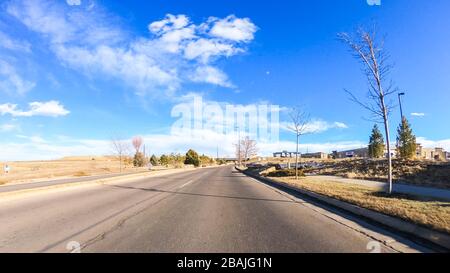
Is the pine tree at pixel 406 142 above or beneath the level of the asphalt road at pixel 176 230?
above

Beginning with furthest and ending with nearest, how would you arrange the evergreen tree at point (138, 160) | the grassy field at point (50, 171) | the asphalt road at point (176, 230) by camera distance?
1. the evergreen tree at point (138, 160)
2. the grassy field at point (50, 171)
3. the asphalt road at point (176, 230)

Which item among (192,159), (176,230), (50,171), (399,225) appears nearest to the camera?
(176,230)

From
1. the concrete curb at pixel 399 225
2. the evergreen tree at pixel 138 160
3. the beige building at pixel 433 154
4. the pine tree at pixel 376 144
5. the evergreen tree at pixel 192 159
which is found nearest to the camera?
the concrete curb at pixel 399 225

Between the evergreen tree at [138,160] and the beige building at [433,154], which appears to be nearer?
the beige building at [433,154]

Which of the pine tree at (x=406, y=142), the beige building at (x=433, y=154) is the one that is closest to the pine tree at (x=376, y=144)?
the beige building at (x=433, y=154)

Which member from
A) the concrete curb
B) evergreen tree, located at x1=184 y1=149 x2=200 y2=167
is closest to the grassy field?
the concrete curb

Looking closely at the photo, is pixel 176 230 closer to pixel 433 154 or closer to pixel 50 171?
pixel 50 171

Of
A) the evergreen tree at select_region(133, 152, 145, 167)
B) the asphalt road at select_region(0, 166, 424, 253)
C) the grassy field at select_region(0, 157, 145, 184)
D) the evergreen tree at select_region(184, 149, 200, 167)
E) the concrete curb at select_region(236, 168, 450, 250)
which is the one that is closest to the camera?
the asphalt road at select_region(0, 166, 424, 253)

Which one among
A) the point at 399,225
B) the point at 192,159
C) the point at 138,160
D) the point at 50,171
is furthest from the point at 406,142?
the point at 192,159

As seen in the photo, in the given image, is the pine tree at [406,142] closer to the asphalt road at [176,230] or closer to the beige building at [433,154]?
the beige building at [433,154]

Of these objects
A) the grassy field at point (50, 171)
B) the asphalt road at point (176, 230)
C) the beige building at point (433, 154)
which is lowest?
the grassy field at point (50, 171)

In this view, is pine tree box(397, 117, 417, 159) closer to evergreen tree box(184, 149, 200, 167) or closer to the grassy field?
the grassy field
